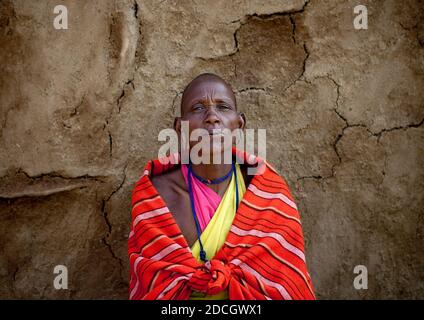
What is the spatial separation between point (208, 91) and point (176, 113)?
539mm

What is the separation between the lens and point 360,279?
9.17 feet

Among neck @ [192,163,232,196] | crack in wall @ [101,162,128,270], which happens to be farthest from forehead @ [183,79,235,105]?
crack in wall @ [101,162,128,270]

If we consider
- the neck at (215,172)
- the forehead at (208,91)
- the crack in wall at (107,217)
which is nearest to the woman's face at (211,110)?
the forehead at (208,91)

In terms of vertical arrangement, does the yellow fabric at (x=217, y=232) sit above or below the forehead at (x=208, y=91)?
below

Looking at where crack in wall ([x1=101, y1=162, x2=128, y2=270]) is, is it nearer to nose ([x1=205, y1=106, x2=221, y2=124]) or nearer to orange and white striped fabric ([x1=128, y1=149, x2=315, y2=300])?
orange and white striped fabric ([x1=128, y1=149, x2=315, y2=300])

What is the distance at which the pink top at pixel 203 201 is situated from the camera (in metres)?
2.19

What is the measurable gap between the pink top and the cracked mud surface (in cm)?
58

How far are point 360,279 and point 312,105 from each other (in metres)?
1.11

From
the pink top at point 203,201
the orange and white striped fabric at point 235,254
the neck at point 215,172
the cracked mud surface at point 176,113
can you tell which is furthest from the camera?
the cracked mud surface at point 176,113

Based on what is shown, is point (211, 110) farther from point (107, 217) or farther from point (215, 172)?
point (107, 217)

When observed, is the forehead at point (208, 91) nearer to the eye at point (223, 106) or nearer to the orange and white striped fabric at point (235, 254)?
the eye at point (223, 106)

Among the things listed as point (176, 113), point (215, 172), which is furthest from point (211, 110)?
point (176, 113)

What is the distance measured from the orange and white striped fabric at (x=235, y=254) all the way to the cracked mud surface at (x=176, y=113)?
0.62 meters
